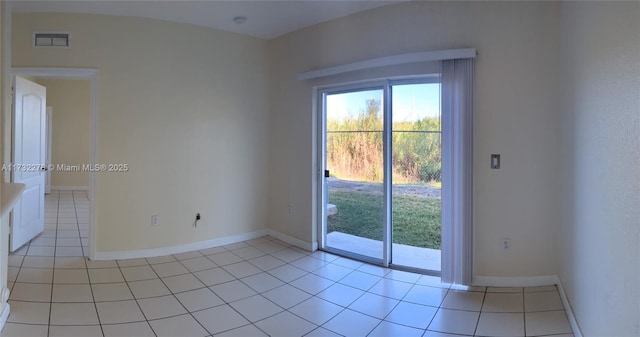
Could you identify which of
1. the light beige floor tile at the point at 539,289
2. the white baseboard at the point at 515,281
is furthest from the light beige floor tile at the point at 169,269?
the light beige floor tile at the point at 539,289

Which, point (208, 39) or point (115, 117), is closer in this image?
point (115, 117)

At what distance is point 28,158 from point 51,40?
5.10ft

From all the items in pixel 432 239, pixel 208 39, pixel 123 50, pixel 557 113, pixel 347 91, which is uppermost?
pixel 208 39

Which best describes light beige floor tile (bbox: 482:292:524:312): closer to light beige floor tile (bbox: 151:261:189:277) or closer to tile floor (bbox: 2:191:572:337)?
tile floor (bbox: 2:191:572:337)

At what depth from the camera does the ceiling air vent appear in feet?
10.8

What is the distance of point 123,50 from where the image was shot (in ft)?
11.3

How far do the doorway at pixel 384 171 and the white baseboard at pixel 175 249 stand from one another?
1.08 m

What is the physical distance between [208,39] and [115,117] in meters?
1.35

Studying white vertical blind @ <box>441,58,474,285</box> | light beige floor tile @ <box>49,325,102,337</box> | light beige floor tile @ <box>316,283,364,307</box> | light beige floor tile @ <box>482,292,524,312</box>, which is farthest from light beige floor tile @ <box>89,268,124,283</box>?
light beige floor tile @ <box>482,292,524,312</box>

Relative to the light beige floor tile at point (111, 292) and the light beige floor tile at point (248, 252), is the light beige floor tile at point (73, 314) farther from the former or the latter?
the light beige floor tile at point (248, 252)

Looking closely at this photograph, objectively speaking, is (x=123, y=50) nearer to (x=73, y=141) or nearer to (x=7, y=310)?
(x=7, y=310)

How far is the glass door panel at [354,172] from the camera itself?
338 centimetres

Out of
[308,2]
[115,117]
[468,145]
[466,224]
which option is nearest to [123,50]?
[115,117]

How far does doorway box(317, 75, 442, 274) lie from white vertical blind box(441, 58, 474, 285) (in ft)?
0.61
